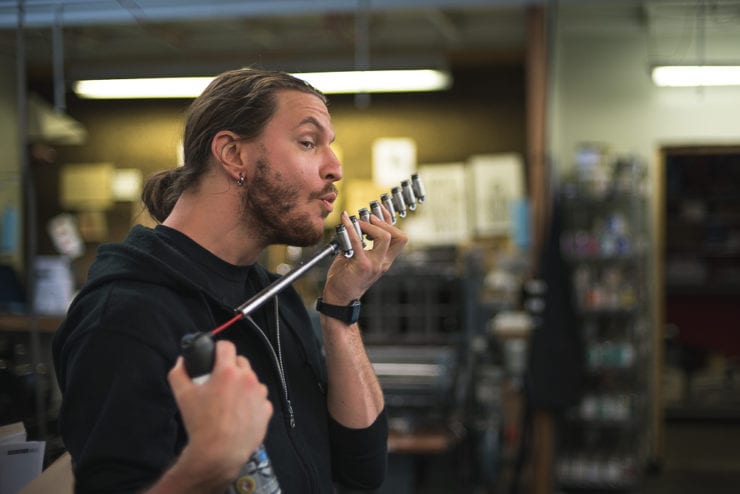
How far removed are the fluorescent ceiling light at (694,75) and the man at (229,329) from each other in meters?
4.64

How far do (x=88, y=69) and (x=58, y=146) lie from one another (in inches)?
23.3

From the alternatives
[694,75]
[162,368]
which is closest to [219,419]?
[162,368]

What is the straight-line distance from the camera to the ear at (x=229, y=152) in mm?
1307

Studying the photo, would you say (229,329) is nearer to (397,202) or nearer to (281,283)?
(281,283)

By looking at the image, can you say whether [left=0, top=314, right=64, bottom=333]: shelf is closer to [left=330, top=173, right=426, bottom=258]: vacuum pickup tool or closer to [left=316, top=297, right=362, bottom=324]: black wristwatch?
[left=316, top=297, right=362, bottom=324]: black wristwatch

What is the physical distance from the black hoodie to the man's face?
9cm


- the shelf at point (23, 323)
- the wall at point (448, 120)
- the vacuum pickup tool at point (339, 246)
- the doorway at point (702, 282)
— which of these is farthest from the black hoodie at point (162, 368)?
the doorway at point (702, 282)

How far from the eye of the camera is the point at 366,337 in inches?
204

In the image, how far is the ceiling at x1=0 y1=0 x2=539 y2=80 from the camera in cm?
207

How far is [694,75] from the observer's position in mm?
5914

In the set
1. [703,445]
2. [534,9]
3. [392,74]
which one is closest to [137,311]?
[392,74]

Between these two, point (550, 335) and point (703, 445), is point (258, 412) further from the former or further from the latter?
point (703, 445)

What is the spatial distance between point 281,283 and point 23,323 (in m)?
1.09

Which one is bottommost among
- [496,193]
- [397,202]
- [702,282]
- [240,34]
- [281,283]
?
[702,282]
